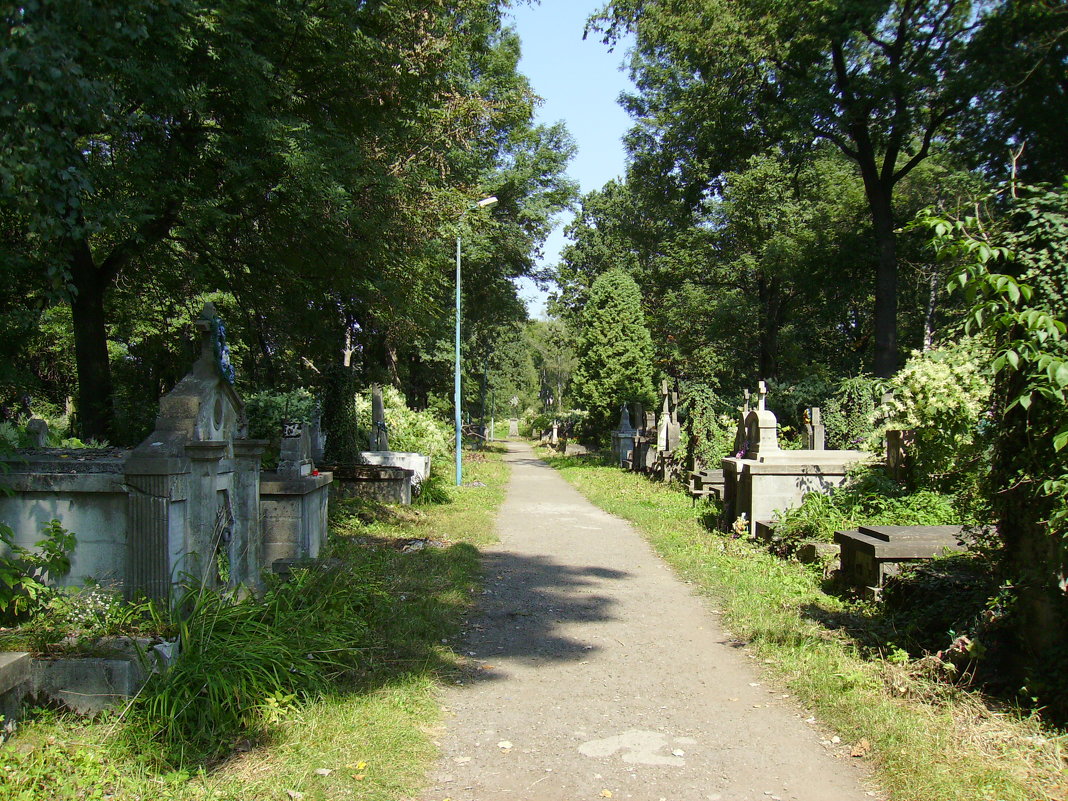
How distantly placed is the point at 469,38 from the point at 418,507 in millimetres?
8481

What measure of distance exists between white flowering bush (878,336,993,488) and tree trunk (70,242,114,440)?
33.6 feet

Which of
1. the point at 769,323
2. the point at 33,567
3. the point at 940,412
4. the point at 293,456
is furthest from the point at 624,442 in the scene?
the point at 33,567

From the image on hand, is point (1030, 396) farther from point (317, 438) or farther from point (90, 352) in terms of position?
point (317, 438)

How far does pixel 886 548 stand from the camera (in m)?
6.96

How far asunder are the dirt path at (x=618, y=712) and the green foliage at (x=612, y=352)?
24.6m

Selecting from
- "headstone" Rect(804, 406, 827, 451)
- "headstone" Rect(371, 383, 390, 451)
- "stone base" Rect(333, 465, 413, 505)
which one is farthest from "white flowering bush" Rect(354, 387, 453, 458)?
"headstone" Rect(804, 406, 827, 451)

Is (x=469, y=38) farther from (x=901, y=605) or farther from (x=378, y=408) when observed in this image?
(x=901, y=605)

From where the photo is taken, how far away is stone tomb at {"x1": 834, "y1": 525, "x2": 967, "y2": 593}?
6934 mm

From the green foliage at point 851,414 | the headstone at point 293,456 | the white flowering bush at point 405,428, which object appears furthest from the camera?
the white flowering bush at point 405,428

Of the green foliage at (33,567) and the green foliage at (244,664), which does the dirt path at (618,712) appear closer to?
the green foliage at (244,664)

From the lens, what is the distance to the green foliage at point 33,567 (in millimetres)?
4711

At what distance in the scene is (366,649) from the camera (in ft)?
19.7

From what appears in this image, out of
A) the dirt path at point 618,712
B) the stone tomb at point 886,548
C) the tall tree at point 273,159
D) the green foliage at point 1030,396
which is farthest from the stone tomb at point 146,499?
the stone tomb at point 886,548

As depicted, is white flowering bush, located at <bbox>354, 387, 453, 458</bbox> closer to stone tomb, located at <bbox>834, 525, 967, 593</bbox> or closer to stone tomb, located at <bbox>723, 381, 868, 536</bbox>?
stone tomb, located at <bbox>723, 381, 868, 536</bbox>
